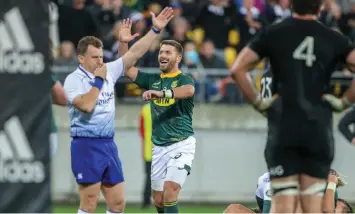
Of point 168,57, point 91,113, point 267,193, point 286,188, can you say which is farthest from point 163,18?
point 286,188

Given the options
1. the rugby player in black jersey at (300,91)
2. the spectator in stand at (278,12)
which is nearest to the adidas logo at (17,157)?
the rugby player in black jersey at (300,91)

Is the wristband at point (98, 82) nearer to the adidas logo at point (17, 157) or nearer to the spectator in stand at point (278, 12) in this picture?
the adidas logo at point (17, 157)

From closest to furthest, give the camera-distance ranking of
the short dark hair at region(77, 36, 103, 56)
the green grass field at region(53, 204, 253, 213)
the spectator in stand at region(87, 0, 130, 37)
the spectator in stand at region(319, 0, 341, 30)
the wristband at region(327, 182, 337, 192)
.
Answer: the wristband at region(327, 182, 337, 192), the short dark hair at region(77, 36, 103, 56), the green grass field at region(53, 204, 253, 213), the spectator in stand at region(87, 0, 130, 37), the spectator in stand at region(319, 0, 341, 30)

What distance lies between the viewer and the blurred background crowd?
1861 cm

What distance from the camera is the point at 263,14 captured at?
68.4 feet

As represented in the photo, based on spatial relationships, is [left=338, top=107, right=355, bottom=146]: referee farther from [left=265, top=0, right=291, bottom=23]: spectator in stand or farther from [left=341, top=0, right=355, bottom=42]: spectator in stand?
[left=265, top=0, right=291, bottom=23]: spectator in stand

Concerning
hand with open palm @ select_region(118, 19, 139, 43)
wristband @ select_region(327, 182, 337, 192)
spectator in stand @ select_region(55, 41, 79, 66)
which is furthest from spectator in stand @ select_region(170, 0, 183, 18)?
wristband @ select_region(327, 182, 337, 192)

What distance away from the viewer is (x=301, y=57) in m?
8.02

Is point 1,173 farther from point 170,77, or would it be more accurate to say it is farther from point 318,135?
point 170,77

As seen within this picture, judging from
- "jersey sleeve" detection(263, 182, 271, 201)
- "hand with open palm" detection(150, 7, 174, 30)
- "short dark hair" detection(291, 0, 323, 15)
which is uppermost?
"short dark hair" detection(291, 0, 323, 15)

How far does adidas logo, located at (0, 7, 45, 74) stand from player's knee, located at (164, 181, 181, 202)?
197 inches

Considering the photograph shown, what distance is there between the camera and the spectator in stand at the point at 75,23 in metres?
18.9

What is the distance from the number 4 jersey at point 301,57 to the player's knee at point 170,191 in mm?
4184

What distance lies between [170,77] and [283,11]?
29.3 ft
